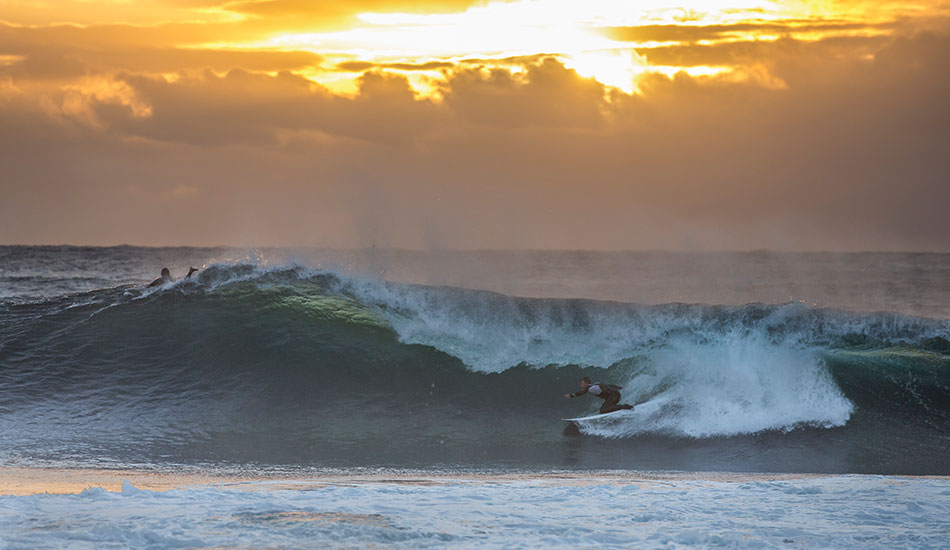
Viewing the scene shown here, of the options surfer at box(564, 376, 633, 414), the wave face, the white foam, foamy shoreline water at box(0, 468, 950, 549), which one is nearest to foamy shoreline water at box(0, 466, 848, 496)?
foamy shoreline water at box(0, 468, 950, 549)

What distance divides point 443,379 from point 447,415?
151cm

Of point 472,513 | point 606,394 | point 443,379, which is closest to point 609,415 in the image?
point 606,394

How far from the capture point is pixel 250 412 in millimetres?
13492

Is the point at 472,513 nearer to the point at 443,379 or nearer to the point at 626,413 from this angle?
the point at 626,413

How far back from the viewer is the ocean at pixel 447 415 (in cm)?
698

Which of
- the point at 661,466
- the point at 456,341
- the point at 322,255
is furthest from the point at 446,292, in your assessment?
the point at 661,466

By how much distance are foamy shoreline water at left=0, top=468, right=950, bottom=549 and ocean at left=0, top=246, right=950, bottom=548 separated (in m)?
0.03

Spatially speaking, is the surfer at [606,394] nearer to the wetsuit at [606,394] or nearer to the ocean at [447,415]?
the wetsuit at [606,394]

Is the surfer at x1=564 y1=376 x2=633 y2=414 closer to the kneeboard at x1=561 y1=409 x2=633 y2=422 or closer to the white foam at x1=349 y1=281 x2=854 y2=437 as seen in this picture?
the kneeboard at x1=561 y1=409 x2=633 y2=422

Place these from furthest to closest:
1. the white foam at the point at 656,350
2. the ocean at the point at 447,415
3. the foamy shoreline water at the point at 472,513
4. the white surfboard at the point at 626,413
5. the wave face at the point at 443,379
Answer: the white foam at the point at 656,350 → the white surfboard at the point at 626,413 → the wave face at the point at 443,379 → the ocean at the point at 447,415 → the foamy shoreline water at the point at 472,513

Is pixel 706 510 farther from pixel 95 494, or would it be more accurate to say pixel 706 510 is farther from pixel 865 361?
pixel 865 361

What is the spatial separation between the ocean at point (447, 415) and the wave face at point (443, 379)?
0.05m

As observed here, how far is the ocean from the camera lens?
698 centimetres

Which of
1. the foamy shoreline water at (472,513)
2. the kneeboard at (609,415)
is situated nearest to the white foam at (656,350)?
the kneeboard at (609,415)
